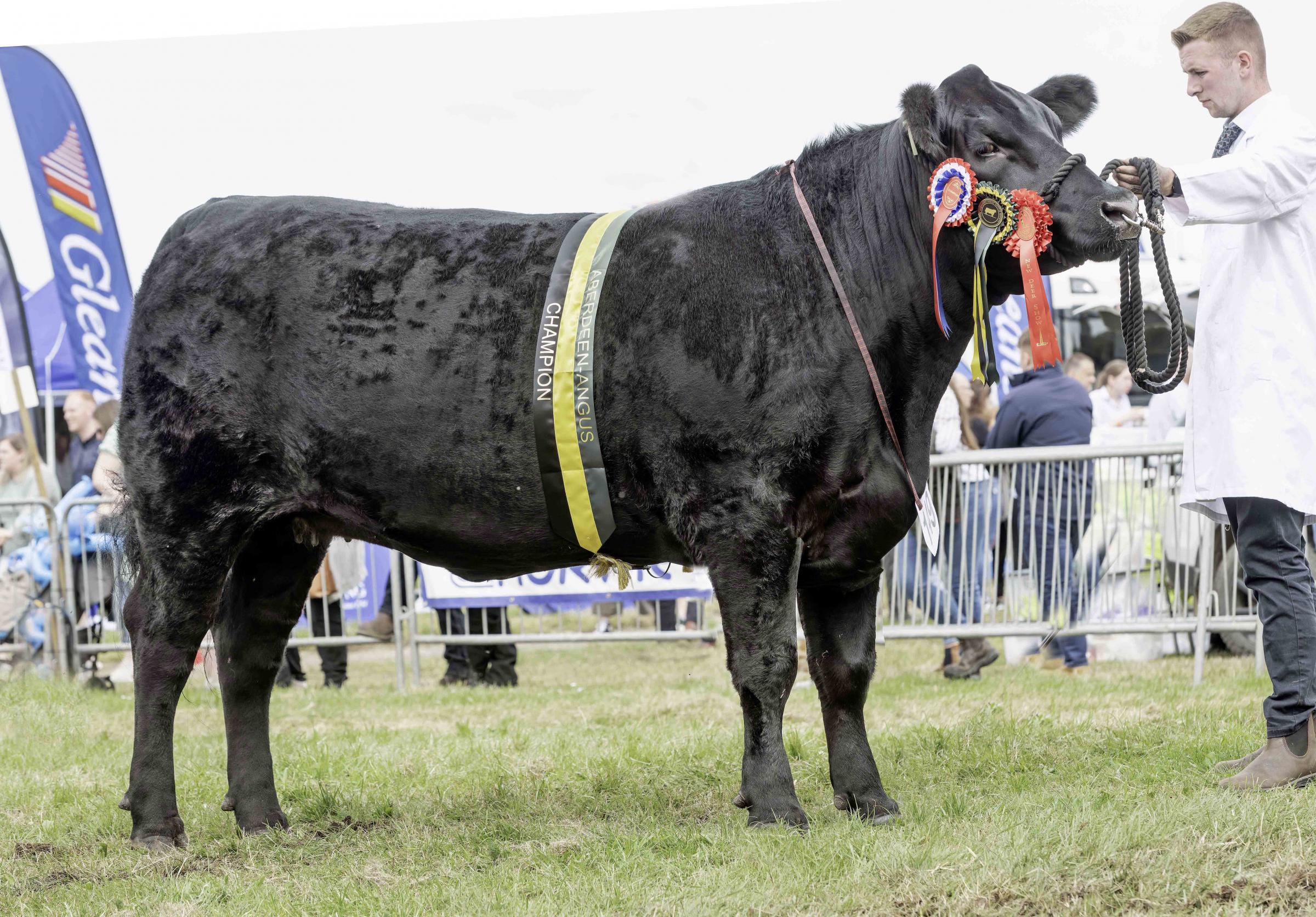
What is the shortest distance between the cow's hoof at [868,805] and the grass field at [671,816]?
2.0 inches

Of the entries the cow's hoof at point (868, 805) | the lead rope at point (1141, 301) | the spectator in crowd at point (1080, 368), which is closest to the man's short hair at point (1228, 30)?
the lead rope at point (1141, 301)

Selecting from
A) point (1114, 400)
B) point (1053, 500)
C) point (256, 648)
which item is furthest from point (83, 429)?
point (1114, 400)

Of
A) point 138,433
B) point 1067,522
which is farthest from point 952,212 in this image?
point 1067,522

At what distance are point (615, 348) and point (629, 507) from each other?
0.49m

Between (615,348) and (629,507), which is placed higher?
(615,348)

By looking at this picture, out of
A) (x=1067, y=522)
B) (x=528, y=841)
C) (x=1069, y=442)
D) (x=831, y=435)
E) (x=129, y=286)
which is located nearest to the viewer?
(x=831, y=435)

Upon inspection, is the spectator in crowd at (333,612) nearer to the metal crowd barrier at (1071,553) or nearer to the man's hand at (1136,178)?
the metal crowd barrier at (1071,553)

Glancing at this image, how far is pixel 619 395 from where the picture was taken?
401cm

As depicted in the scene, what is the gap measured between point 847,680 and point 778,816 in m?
0.50

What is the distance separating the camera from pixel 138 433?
4434 mm

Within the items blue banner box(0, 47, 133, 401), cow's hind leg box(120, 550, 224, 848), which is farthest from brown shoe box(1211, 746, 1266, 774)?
blue banner box(0, 47, 133, 401)

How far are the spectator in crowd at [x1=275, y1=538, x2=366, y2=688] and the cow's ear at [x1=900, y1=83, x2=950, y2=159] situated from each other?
6.41 metres

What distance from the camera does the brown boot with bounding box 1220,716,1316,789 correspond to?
421cm

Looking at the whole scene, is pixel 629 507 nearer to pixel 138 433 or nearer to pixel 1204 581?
pixel 138 433
